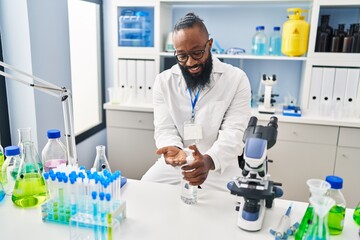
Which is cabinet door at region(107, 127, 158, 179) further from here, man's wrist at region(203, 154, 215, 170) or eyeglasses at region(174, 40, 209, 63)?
man's wrist at region(203, 154, 215, 170)

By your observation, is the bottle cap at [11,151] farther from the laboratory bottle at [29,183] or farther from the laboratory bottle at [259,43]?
the laboratory bottle at [259,43]

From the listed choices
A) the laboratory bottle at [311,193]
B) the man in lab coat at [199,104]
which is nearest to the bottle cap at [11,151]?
the man in lab coat at [199,104]

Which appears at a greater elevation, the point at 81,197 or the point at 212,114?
the point at 212,114

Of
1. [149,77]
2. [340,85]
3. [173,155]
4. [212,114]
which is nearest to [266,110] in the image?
[340,85]

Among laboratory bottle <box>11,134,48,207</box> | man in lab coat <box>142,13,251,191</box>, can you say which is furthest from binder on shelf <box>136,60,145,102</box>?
laboratory bottle <box>11,134,48,207</box>

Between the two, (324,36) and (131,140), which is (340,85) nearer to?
(324,36)

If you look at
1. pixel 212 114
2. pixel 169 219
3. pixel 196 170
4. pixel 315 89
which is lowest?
pixel 169 219

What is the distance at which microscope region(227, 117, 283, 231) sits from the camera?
3.35 feet

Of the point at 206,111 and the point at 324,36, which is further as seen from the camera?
the point at 324,36

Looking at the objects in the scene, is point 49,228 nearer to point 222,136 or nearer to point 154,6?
point 222,136

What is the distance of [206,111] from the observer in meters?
1.88

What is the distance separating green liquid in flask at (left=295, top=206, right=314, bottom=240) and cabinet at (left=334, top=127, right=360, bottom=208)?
1605 millimetres

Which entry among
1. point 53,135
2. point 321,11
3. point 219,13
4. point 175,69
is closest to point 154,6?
point 219,13

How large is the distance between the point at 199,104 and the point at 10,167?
1.04 meters
